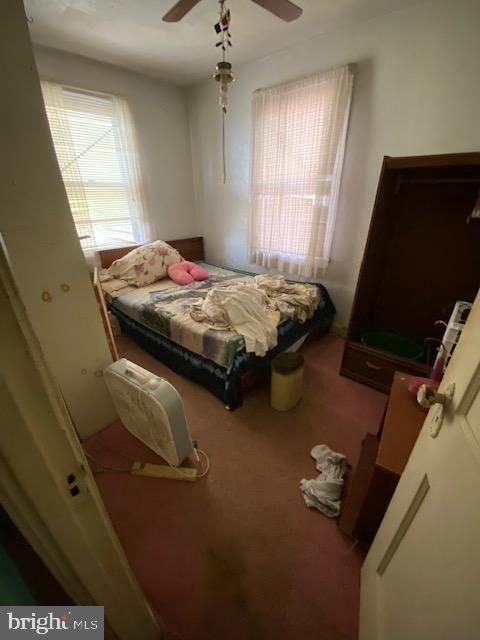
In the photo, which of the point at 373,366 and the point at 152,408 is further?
the point at 373,366

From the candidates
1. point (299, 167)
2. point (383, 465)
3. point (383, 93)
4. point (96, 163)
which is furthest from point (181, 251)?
point (383, 465)

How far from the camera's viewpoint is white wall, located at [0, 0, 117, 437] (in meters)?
1.03

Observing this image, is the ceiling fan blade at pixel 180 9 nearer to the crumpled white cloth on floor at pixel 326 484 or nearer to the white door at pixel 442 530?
the white door at pixel 442 530

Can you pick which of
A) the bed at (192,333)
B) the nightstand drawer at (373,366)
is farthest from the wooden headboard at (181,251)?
the nightstand drawer at (373,366)

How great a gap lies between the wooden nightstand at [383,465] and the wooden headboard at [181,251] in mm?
3178

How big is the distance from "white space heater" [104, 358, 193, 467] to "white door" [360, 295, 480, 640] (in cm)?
99

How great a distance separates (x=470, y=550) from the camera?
0.44m

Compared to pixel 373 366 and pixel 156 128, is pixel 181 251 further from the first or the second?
pixel 373 366

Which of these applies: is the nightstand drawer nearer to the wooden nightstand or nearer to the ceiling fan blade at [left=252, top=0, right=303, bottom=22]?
the wooden nightstand

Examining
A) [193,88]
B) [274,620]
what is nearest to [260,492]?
[274,620]

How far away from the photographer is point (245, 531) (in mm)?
1271

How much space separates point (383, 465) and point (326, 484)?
0.60 m

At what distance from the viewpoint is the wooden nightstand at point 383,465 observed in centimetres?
95

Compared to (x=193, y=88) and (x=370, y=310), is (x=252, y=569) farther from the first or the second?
(x=193, y=88)
